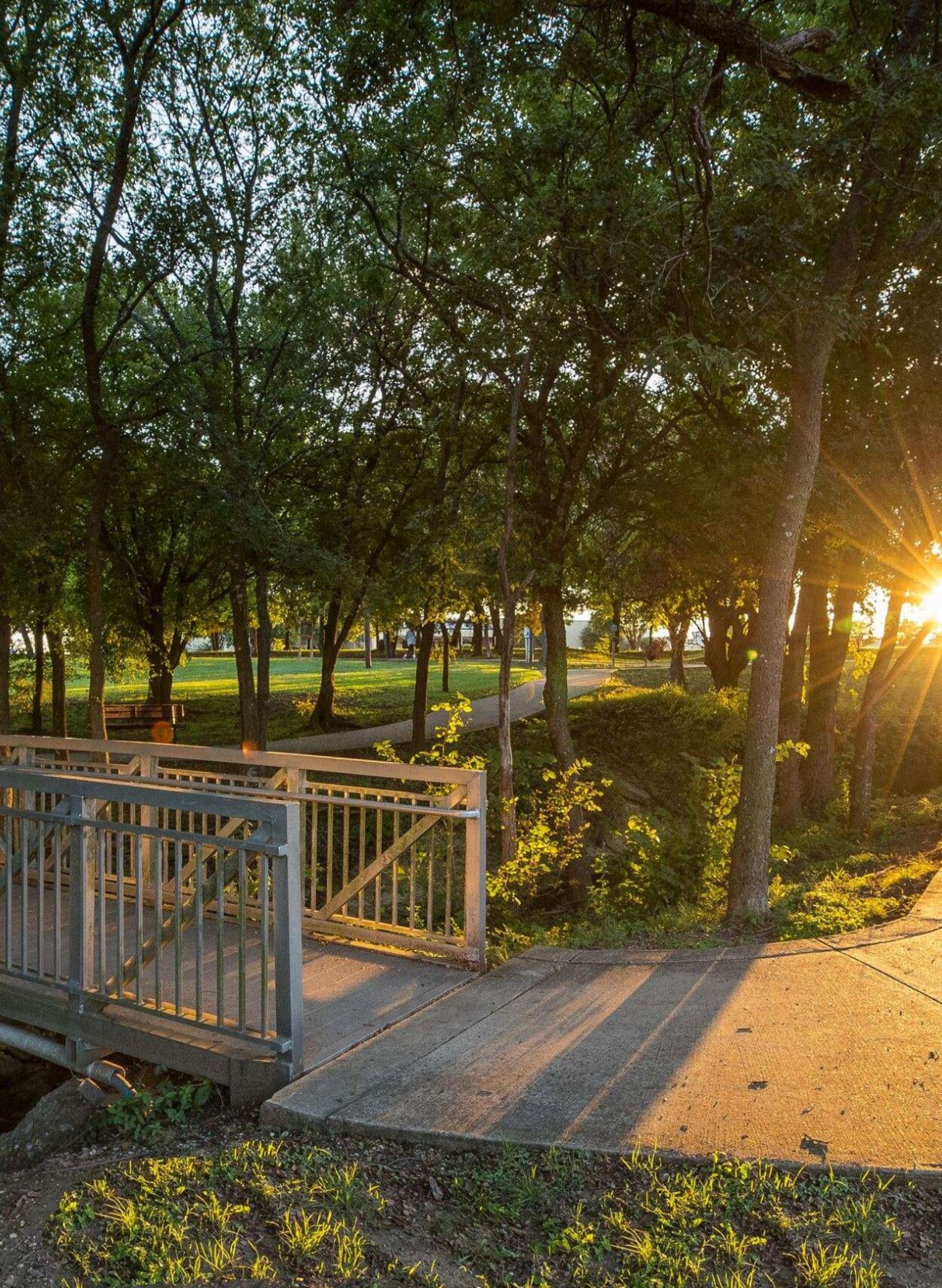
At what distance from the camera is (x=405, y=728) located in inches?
940

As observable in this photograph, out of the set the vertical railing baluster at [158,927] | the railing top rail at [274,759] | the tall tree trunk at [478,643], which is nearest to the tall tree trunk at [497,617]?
the railing top rail at [274,759]

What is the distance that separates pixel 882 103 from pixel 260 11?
9.62m

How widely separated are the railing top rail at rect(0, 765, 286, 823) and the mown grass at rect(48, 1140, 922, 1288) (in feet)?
4.72

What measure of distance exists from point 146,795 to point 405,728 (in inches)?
746

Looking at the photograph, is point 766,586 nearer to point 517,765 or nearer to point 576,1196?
point 576,1196

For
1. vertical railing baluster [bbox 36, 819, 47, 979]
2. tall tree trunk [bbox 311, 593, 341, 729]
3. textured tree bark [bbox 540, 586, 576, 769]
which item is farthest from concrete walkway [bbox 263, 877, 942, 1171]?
tall tree trunk [bbox 311, 593, 341, 729]

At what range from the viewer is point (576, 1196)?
3.48 m

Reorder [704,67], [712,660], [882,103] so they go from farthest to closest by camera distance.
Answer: [712,660]
[704,67]
[882,103]

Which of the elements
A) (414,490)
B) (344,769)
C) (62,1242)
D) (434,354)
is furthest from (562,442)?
(62,1242)

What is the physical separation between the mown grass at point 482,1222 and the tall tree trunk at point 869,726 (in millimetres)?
13424

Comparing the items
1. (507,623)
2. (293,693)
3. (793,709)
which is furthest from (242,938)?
(293,693)

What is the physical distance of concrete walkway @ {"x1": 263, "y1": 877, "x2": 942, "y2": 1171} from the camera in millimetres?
3840

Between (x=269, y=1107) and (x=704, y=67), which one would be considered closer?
(x=269, y=1107)

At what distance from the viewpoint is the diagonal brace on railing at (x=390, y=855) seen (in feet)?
20.3
